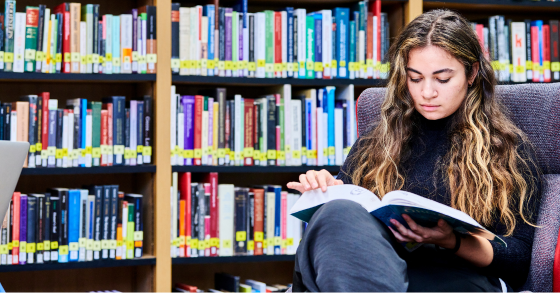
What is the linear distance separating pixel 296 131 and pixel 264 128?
0.13m

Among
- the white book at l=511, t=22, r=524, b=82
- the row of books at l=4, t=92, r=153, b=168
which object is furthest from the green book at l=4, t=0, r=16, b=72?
the white book at l=511, t=22, r=524, b=82

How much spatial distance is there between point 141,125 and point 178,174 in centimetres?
24

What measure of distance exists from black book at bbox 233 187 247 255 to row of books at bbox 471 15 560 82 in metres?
1.21

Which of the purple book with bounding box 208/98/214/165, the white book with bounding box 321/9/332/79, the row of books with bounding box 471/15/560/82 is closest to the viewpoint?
the purple book with bounding box 208/98/214/165

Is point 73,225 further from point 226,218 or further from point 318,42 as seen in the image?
point 318,42

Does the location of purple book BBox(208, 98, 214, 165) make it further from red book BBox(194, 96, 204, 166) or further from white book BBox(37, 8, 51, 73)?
white book BBox(37, 8, 51, 73)

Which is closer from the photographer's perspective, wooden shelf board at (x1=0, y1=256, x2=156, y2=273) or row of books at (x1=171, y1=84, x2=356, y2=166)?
A: wooden shelf board at (x1=0, y1=256, x2=156, y2=273)

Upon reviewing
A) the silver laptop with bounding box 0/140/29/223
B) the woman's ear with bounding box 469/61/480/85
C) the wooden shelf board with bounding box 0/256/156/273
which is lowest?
the wooden shelf board with bounding box 0/256/156/273

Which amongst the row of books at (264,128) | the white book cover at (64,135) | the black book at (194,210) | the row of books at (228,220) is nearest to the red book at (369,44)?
the row of books at (264,128)

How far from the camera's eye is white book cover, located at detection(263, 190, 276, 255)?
2361 mm

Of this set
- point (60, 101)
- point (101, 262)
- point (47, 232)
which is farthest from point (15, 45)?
point (101, 262)

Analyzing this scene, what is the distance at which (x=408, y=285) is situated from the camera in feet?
3.81

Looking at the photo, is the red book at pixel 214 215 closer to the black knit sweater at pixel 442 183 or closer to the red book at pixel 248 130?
the red book at pixel 248 130

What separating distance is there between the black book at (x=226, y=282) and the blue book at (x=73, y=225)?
1.93ft
